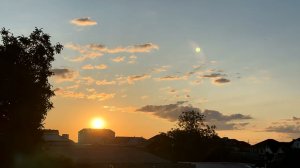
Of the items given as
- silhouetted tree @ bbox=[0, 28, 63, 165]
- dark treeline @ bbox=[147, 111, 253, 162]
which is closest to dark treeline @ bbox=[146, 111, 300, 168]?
dark treeline @ bbox=[147, 111, 253, 162]

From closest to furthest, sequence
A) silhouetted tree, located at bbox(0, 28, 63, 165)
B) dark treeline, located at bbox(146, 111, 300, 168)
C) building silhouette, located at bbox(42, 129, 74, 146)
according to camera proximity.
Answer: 1. silhouetted tree, located at bbox(0, 28, 63, 165)
2. building silhouette, located at bbox(42, 129, 74, 146)
3. dark treeline, located at bbox(146, 111, 300, 168)

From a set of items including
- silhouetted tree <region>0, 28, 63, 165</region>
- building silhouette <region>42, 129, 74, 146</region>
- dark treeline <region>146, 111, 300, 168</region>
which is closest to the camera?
silhouetted tree <region>0, 28, 63, 165</region>

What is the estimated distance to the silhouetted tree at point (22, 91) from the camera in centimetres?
5138

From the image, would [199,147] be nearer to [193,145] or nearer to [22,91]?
[193,145]

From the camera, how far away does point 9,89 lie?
5162cm

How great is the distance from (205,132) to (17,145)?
10434cm

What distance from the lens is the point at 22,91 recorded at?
52312 millimetres

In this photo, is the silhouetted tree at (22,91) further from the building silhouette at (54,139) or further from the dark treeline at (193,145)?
the dark treeline at (193,145)

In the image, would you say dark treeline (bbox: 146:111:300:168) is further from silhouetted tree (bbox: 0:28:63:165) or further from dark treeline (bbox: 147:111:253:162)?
silhouetted tree (bbox: 0:28:63:165)

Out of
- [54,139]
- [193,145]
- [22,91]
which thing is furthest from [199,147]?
[22,91]

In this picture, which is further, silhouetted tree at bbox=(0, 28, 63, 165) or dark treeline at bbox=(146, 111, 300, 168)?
dark treeline at bbox=(146, 111, 300, 168)

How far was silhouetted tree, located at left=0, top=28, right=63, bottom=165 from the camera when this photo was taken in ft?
169

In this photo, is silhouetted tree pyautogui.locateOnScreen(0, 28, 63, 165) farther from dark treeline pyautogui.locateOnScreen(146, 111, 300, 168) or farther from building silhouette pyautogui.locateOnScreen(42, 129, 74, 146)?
dark treeline pyautogui.locateOnScreen(146, 111, 300, 168)

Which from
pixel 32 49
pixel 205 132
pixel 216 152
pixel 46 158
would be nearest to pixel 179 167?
pixel 46 158
